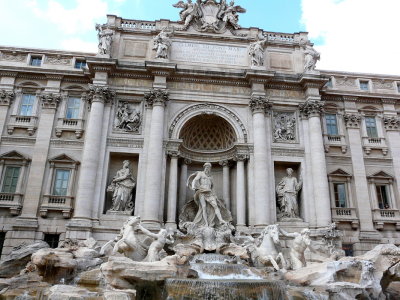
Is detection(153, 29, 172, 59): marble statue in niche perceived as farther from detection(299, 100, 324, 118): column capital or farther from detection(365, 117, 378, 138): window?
detection(365, 117, 378, 138): window

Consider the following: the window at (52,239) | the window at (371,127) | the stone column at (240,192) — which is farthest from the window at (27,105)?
the window at (371,127)


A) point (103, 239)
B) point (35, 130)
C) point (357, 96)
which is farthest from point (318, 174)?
point (35, 130)

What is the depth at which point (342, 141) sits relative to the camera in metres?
22.6

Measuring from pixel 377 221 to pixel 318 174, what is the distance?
4.76 metres

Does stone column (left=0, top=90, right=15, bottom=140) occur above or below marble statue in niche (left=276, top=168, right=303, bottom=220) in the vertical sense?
above

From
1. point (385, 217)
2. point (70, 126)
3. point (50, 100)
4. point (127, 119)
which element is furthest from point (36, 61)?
point (385, 217)

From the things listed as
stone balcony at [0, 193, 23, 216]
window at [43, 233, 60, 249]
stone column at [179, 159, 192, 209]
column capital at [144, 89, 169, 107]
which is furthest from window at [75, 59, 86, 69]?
window at [43, 233, 60, 249]

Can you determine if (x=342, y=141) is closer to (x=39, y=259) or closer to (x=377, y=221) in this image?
(x=377, y=221)

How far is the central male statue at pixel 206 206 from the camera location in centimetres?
1877

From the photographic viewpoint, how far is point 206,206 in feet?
62.5

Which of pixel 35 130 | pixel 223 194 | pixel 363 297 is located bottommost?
pixel 363 297

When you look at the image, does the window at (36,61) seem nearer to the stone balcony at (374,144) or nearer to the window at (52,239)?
the window at (52,239)

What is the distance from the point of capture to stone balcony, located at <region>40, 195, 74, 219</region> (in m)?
19.0

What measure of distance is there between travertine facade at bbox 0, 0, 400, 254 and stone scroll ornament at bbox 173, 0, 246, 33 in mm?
94
